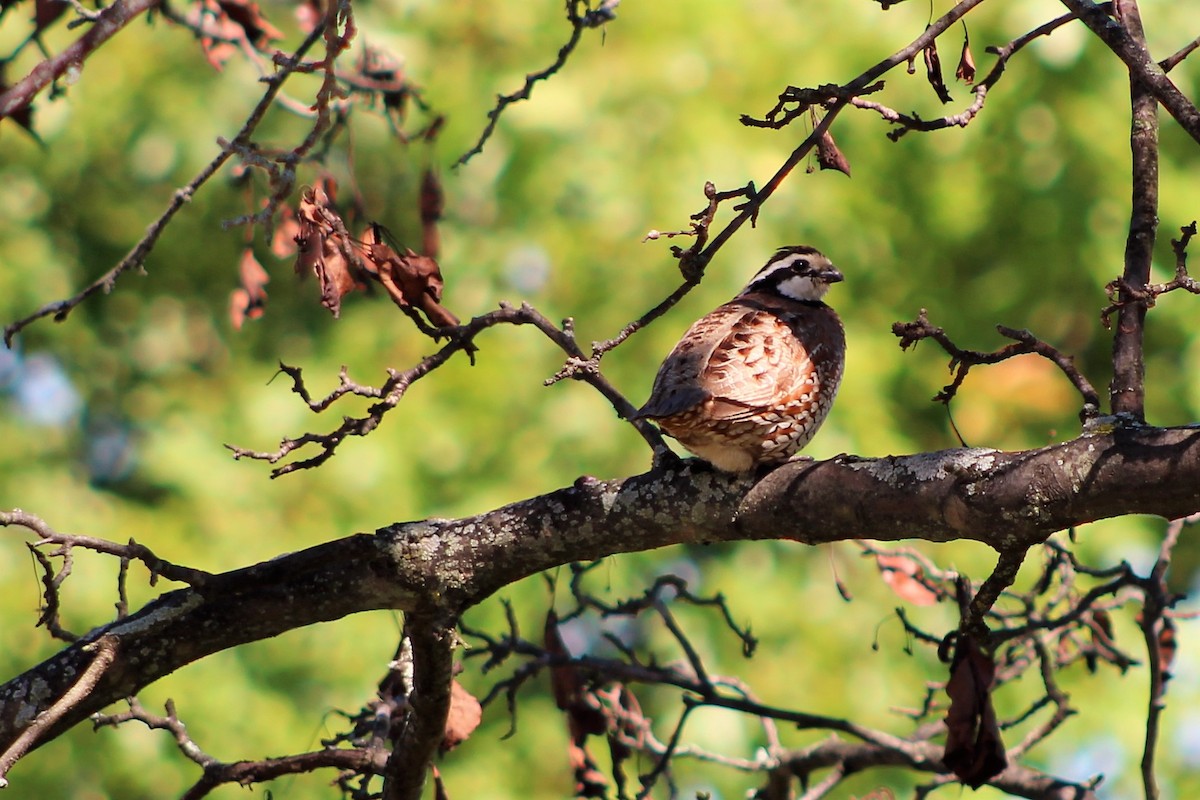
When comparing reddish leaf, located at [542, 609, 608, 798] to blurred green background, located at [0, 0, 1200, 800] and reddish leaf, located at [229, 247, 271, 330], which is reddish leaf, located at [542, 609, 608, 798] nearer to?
reddish leaf, located at [229, 247, 271, 330]

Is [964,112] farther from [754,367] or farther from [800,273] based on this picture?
[800,273]

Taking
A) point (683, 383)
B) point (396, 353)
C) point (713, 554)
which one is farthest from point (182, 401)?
point (683, 383)

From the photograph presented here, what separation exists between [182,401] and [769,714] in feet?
16.2

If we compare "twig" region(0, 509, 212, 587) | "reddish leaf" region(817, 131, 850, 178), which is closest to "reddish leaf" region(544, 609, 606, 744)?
"twig" region(0, 509, 212, 587)

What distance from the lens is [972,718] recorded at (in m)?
3.32

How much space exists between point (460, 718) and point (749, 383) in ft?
4.16

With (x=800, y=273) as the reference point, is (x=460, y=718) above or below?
below

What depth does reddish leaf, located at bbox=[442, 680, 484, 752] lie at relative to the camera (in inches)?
147

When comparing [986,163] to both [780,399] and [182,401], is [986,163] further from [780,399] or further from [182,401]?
[182,401]

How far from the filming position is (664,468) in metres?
3.49

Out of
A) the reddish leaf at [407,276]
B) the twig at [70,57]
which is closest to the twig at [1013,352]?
the reddish leaf at [407,276]

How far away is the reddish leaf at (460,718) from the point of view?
3.74 metres

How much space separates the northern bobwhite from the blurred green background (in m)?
1.87

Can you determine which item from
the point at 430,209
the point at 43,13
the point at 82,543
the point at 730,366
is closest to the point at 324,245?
the point at 82,543
